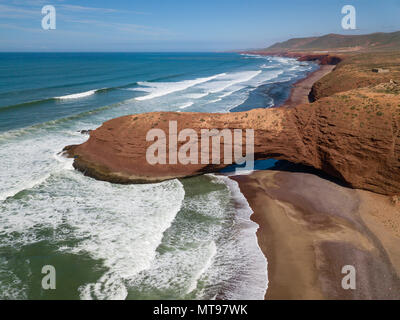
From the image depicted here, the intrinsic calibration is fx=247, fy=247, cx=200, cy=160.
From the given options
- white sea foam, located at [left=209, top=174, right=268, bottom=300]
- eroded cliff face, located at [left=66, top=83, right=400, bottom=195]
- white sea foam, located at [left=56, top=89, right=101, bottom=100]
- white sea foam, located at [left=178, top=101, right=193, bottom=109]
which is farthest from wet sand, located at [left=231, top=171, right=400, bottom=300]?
white sea foam, located at [left=56, top=89, right=101, bottom=100]

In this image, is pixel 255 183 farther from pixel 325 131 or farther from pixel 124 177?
pixel 124 177

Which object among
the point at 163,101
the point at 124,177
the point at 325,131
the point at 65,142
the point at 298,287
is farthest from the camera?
the point at 163,101

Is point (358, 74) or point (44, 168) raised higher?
point (358, 74)

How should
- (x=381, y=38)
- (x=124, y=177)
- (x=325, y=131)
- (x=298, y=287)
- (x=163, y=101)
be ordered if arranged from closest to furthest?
1. (x=298, y=287)
2. (x=325, y=131)
3. (x=124, y=177)
4. (x=163, y=101)
5. (x=381, y=38)

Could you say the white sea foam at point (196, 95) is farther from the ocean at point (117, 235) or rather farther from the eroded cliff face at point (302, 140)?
the eroded cliff face at point (302, 140)
